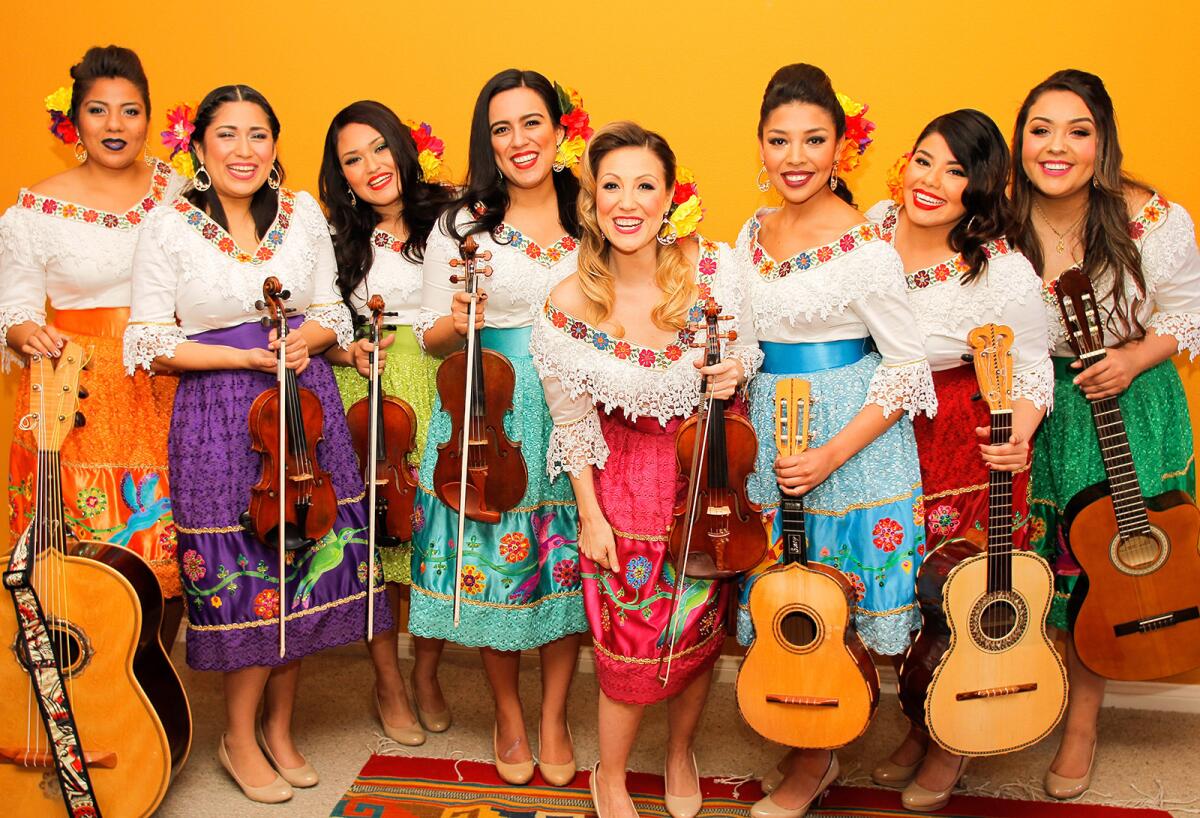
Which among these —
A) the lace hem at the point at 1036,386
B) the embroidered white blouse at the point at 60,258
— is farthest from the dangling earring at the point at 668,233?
the embroidered white blouse at the point at 60,258

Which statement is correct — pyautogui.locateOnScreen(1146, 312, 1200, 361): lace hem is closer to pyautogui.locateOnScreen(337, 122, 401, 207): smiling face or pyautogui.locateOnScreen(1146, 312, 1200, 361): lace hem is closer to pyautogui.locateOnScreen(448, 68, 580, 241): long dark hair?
pyautogui.locateOnScreen(448, 68, 580, 241): long dark hair

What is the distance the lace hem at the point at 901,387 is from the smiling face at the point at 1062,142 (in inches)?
26.5

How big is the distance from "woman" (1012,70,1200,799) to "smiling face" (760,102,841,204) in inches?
21.8

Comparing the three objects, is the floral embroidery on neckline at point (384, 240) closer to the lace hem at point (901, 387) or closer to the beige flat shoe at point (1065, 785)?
the lace hem at point (901, 387)

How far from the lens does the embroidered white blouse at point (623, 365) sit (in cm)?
254

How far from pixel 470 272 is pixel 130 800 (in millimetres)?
1472

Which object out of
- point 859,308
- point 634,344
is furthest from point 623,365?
point 859,308

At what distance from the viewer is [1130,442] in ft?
9.59

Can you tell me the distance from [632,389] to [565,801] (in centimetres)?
120

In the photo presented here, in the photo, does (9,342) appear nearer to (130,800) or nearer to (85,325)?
(85,325)

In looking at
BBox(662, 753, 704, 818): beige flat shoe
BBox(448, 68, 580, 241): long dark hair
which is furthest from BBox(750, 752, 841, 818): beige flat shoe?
BBox(448, 68, 580, 241): long dark hair

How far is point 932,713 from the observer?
2562mm

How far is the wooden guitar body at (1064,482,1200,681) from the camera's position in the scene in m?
2.80

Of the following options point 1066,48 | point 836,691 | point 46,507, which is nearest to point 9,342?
point 46,507
